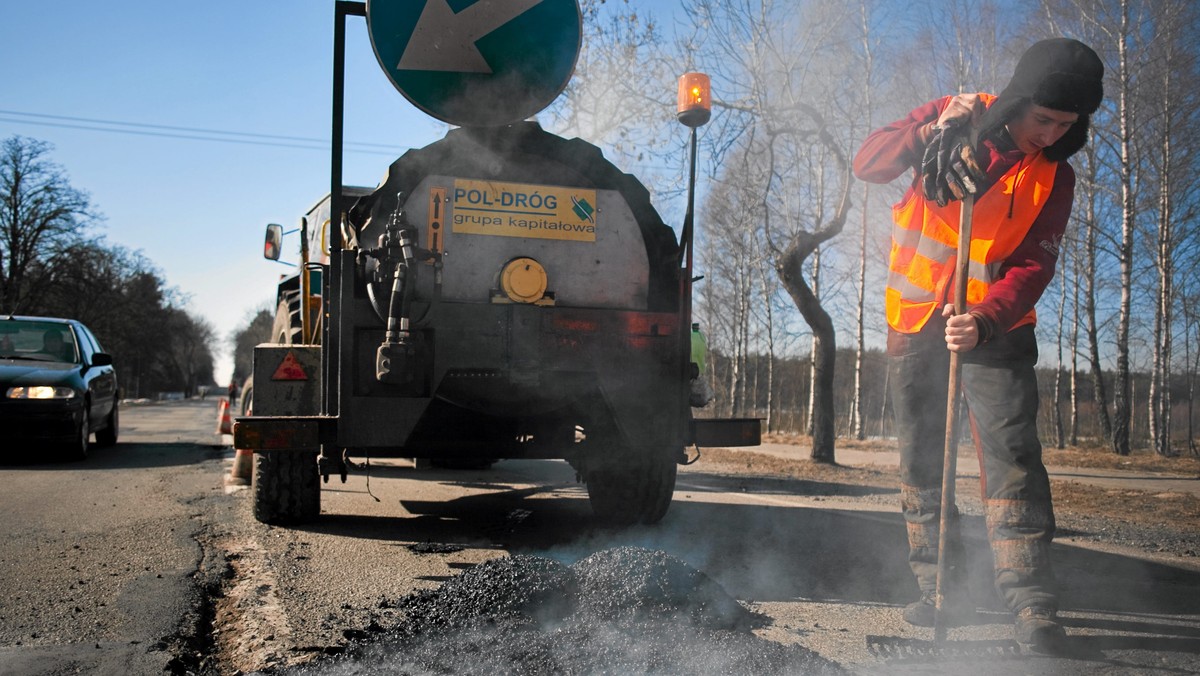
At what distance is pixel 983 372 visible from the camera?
10.8ft

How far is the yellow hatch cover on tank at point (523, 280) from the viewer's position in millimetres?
4484

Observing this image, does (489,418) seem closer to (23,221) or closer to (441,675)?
(441,675)

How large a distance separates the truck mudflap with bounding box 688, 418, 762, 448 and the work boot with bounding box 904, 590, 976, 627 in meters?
1.72

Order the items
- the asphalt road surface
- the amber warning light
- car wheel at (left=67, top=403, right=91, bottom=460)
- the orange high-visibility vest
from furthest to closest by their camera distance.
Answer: car wheel at (left=67, top=403, right=91, bottom=460), the amber warning light, the orange high-visibility vest, the asphalt road surface

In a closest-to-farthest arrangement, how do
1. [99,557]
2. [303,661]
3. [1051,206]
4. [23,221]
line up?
[303,661]
[1051,206]
[99,557]
[23,221]

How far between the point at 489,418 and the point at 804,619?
2074 mm

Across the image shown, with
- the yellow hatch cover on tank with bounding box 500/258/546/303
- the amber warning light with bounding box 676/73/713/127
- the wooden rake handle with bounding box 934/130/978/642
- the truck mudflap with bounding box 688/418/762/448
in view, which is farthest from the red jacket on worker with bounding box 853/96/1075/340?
the yellow hatch cover on tank with bounding box 500/258/546/303

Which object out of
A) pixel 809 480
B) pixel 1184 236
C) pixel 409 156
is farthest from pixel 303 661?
pixel 1184 236

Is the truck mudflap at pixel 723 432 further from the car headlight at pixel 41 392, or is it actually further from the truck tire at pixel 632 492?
the car headlight at pixel 41 392

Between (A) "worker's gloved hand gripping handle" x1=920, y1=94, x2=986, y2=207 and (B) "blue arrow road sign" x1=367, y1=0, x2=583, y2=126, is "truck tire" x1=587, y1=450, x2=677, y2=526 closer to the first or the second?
(B) "blue arrow road sign" x1=367, y1=0, x2=583, y2=126

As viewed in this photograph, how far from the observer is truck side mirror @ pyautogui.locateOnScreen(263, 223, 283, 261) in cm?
758

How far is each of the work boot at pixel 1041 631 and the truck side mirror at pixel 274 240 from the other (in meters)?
6.61

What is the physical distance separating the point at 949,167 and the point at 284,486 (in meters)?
4.12

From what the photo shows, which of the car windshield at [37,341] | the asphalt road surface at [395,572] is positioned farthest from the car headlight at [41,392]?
the asphalt road surface at [395,572]
